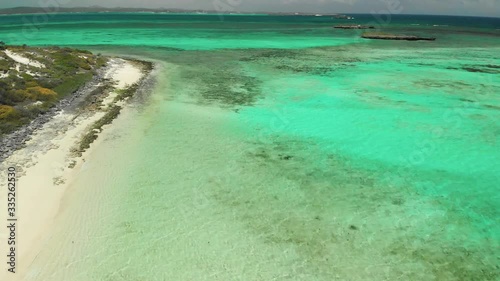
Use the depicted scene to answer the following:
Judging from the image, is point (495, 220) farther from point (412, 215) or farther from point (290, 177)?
point (290, 177)

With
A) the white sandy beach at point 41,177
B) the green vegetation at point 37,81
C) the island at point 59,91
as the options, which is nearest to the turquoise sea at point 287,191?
the white sandy beach at point 41,177

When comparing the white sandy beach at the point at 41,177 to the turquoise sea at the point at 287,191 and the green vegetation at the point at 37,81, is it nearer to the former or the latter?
the turquoise sea at the point at 287,191

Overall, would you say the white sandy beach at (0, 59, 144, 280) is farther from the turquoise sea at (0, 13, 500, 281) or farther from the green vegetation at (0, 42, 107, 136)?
the green vegetation at (0, 42, 107, 136)

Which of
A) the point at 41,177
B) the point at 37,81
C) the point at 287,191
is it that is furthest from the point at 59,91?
the point at 287,191

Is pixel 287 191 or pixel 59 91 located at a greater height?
pixel 59 91

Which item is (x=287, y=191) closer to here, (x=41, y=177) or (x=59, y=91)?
(x=41, y=177)

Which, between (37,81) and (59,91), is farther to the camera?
(37,81)
